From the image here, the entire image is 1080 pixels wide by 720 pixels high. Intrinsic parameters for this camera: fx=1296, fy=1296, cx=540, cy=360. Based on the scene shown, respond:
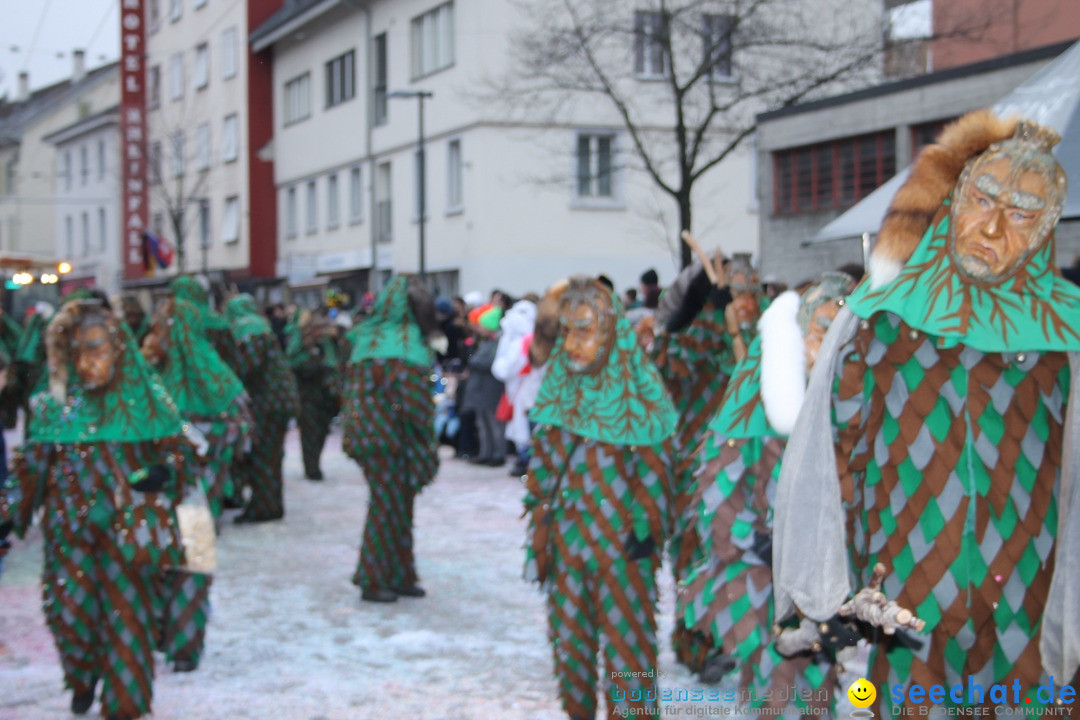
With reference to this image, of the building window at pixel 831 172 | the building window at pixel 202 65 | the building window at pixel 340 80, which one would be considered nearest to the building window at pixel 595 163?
the building window at pixel 340 80

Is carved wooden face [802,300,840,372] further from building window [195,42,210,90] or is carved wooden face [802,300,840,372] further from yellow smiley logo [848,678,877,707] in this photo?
building window [195,42,210,90]

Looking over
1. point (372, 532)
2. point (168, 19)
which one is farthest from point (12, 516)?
point (168, 19)

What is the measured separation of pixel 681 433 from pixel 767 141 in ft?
39.6

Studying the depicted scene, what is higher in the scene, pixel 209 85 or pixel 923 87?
pixel 209 85

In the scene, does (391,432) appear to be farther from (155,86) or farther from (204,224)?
(155,86)

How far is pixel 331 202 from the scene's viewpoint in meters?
33.3

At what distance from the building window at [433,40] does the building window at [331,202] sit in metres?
6.31

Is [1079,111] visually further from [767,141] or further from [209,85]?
[209,85]

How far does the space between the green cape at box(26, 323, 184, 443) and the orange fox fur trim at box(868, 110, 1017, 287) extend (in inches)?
→ 132

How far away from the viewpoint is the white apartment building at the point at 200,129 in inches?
1452

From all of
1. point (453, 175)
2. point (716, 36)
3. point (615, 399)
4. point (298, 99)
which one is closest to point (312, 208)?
point (298, 99)

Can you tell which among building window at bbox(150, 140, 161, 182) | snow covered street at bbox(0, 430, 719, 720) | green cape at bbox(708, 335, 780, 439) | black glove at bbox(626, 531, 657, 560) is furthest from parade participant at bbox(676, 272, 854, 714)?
building window at bbox(150, 140, 161, 182)

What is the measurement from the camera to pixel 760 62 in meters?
19.7

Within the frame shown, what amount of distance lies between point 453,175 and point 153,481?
22190mm
